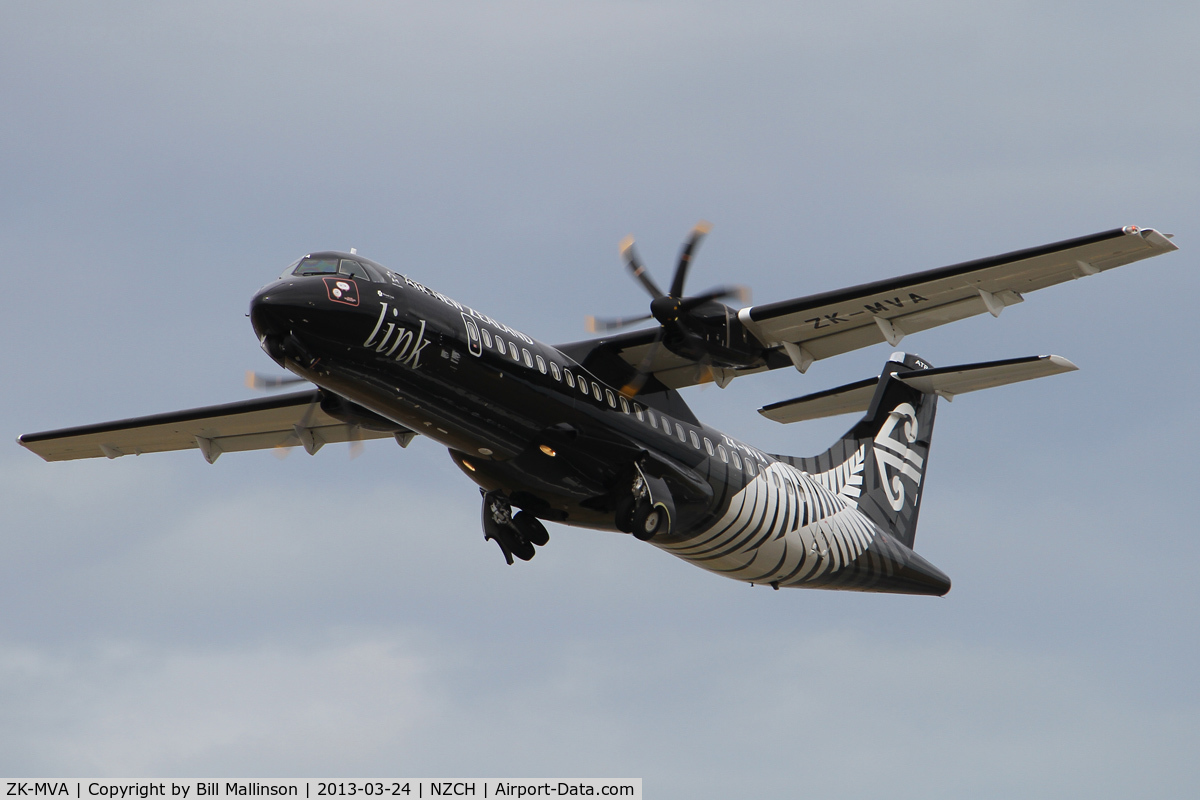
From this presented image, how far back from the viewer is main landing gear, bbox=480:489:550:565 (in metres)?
18.8

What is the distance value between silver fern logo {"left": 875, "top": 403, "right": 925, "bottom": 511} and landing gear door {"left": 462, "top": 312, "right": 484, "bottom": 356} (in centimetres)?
977

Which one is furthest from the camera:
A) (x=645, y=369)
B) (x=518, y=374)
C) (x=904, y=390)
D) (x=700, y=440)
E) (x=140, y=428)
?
(x=904, y=390)

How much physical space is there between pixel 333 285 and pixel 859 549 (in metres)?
10.4

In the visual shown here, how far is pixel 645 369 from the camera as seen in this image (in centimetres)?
1822

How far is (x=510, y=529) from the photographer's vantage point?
18844 mm

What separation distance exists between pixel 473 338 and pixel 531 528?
3420 millimetres

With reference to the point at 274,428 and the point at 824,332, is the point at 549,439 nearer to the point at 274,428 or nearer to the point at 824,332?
the point at 824,332

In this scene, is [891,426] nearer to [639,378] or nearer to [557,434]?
[639,378]

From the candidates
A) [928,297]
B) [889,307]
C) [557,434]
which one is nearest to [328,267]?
[557,434]

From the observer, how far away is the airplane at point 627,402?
16.1 meters

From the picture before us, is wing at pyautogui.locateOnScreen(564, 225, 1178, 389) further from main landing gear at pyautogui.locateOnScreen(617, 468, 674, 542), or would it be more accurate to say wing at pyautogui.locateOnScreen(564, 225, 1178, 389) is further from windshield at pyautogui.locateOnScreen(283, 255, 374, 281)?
windshield at pyautogui.locateOnScreen(283, 255, 374, 281)

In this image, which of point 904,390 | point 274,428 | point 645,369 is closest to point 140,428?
point 274,428

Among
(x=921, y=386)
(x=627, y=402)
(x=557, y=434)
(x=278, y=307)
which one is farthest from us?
(x=921, y=386)

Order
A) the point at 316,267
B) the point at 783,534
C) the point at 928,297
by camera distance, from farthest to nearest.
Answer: the point at 783,534
the point at 928,297
the point at 316,267
